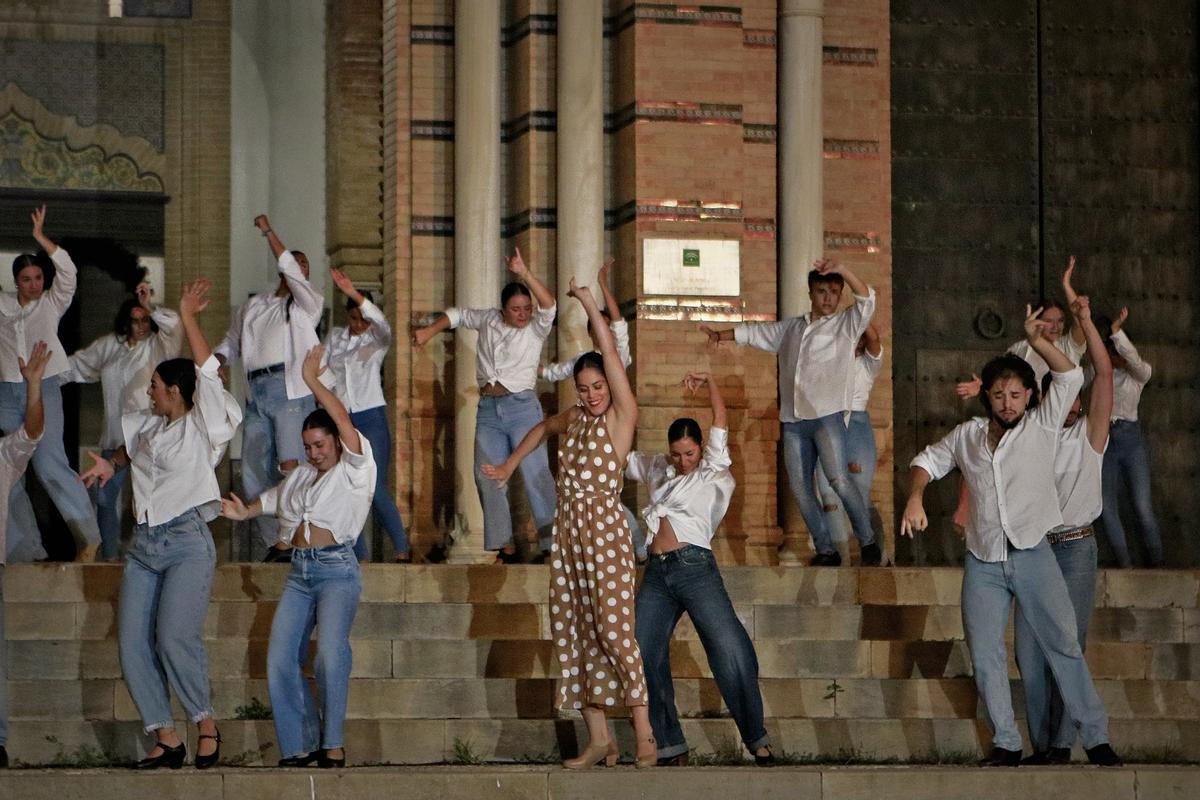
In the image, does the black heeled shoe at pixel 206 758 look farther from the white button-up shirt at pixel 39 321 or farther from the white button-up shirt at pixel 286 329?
the white button-up shirt at pixel 39 321

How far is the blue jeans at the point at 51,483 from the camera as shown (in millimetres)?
11570

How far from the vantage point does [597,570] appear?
9.22m

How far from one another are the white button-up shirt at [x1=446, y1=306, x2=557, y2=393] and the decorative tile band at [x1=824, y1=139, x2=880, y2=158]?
133 inches

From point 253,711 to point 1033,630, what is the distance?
3.66m

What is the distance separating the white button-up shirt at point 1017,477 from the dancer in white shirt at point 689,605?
3.37 ft

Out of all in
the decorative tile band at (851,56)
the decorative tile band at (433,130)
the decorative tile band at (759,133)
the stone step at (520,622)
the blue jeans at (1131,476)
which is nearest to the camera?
the stone step at (520,622)

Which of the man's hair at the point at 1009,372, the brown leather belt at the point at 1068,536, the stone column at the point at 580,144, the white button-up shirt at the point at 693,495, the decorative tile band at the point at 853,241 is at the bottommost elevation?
the brown leather belt at the point at 1068,536

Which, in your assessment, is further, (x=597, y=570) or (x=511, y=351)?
(x=511, y=351)

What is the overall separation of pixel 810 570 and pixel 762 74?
4170 millimetres

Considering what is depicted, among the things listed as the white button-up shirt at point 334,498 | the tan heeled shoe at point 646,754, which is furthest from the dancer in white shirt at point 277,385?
the tan heeled shoe at point 646,754

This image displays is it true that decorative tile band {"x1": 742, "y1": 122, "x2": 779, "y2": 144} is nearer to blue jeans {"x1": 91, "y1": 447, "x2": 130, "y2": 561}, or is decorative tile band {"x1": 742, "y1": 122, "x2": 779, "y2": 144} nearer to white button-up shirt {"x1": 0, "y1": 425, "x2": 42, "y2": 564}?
blue jeans {"x1": 91, "y1": 447, "x2": 130, "y2": 561}

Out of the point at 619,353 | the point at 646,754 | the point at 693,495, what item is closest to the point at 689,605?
the point at 693,495

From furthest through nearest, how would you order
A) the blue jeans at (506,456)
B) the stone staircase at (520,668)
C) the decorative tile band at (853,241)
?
the decorative tile band at (853,241) < the blue jeans at (506,456) < the stone staircase at (520,668)

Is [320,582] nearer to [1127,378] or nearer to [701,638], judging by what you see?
[701,638]
